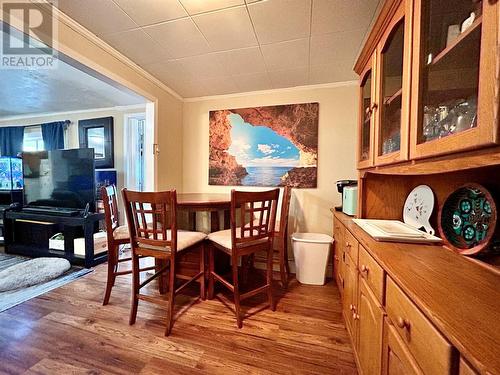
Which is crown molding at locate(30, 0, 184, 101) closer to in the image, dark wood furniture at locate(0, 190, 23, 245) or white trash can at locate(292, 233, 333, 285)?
white trash can at locate(292, 233, 333, 285)

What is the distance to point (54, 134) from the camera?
13.0ft

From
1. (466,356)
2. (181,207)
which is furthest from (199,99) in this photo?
(466,356)

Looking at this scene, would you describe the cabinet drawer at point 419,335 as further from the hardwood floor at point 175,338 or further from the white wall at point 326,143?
the white wall at point 326,143

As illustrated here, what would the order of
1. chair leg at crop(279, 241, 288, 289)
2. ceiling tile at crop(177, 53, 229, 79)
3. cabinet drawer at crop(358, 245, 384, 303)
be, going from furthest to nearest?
chair leg at crop(279, 241, 288, 289) → ceiling tile at crop(177, 53, 229, 79) → cabinet drawer at crop(358, 245, 384, 303)

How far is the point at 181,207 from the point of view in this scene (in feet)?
6.09

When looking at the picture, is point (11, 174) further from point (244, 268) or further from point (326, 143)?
point (326, 143)

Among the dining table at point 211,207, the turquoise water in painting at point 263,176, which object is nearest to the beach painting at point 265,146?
the turquoise water in painting at point 263,176

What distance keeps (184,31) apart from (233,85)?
101cm

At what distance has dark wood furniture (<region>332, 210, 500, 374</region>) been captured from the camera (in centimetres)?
47

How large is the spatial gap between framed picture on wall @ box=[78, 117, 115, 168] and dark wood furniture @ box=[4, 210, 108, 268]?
1.22 meters

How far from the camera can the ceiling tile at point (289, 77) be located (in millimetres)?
2312

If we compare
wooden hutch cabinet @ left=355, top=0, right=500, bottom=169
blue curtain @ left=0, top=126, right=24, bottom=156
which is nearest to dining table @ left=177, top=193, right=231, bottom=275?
wooden hutch cabinet @ left=355, top=0, right=500, bottom=169

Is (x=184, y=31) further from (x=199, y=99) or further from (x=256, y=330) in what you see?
(x=256, y=330)

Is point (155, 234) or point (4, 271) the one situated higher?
point (155, 234)
